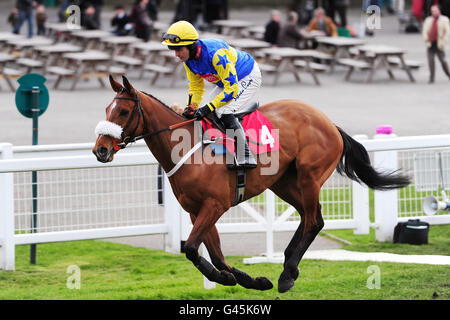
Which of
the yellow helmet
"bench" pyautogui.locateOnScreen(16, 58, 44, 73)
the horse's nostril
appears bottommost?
"bench" pyautogui.locateOnScreen(16, 58, 44, 73)

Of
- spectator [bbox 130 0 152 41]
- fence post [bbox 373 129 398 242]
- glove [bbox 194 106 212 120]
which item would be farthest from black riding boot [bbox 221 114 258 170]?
spectator [bbox 130 0 152 41]

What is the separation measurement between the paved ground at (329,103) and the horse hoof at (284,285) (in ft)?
27.8

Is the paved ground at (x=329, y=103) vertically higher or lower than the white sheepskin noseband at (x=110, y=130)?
lower

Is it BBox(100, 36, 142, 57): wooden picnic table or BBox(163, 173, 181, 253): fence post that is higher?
BBox(100, 36, 142, 57): wooden picnic table

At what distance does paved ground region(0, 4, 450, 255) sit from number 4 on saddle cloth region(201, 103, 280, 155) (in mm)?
8314

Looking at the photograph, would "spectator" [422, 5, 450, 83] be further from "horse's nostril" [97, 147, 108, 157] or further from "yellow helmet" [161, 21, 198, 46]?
"horse's nostril" [97, 147, 108, 157]

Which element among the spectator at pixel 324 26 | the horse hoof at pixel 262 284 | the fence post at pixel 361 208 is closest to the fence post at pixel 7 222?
the horse hoof at pixel 262 284

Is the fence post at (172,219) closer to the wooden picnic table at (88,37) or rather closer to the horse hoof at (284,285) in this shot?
the horse hoof at (284,285)

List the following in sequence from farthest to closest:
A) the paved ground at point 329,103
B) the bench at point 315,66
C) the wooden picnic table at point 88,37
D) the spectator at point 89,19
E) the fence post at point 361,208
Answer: the spectator at point 89,19, the wooden picnic table at point 88,37, the bench at point 315,66, the paved ground at point 329,103, the fence post at point 361,208

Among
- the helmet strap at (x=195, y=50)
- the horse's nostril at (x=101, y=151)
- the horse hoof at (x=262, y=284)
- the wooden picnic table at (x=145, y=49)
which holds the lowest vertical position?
the horse hoof at (x=262, y=284)

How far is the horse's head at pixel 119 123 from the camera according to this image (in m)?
6.91

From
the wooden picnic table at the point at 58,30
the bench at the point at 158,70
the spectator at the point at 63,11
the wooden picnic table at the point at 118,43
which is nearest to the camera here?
the bench at the point at 158,70

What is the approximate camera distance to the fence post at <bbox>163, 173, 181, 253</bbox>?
10.2m
